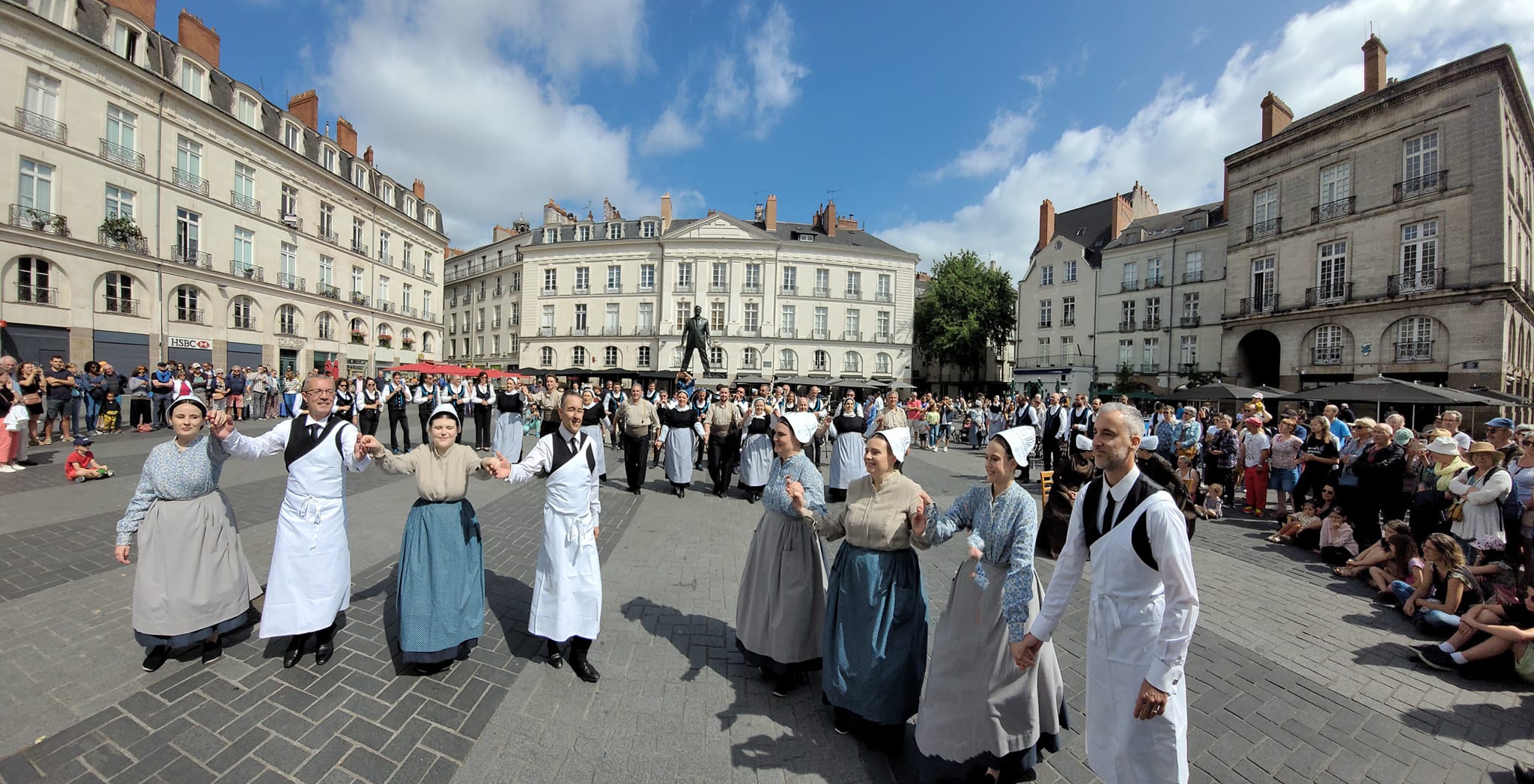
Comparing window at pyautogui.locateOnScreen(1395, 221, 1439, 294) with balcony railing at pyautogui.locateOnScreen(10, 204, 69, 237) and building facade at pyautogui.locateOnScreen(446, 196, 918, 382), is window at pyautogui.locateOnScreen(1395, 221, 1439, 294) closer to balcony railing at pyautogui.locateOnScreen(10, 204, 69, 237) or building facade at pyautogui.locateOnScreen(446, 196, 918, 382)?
building facade at pyautogui.locateOnScreen(446, 196, 918, 382)

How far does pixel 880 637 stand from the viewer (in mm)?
3141

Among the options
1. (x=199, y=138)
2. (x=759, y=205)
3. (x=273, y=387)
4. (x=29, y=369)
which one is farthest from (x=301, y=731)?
(x=759, y=205)

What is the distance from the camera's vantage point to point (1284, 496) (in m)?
9.38

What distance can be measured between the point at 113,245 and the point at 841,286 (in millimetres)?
40869

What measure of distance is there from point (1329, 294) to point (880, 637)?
1373 inches

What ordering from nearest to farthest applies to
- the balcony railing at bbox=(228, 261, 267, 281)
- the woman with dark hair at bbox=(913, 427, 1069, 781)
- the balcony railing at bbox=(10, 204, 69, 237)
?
1. the woman with dark hair at bbox=(913, 427, 1069, 781)
2. the balcony railing at bbox=(10, 204, 69, 237)
3. the balcony railing at bbox=(228, 261, 267, 281)

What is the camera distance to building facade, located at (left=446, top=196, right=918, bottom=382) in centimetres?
4541

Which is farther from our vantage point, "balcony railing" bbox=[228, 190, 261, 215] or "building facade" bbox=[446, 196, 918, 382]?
"building facade" bbox=[446, 196, 918, 382]

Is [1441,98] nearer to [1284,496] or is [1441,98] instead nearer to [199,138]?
[1284,496]

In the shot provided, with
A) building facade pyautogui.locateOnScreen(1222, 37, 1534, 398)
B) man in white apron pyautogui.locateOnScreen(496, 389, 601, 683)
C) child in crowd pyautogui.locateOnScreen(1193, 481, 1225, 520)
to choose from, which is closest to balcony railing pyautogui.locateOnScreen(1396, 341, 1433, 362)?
building facade pyautogui.locateOnScreen(1222, 37, 1534, 398)

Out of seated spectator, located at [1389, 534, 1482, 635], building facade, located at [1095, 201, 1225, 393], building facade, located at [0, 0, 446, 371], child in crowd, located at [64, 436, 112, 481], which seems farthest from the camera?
building facade, located at [1095, 201, 1225, 393]

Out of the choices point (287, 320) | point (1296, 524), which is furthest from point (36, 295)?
point (1296, 524)

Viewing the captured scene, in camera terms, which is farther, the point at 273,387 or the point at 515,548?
the point at 273,387

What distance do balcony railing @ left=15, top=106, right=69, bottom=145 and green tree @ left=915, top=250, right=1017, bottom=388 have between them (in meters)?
48.8
